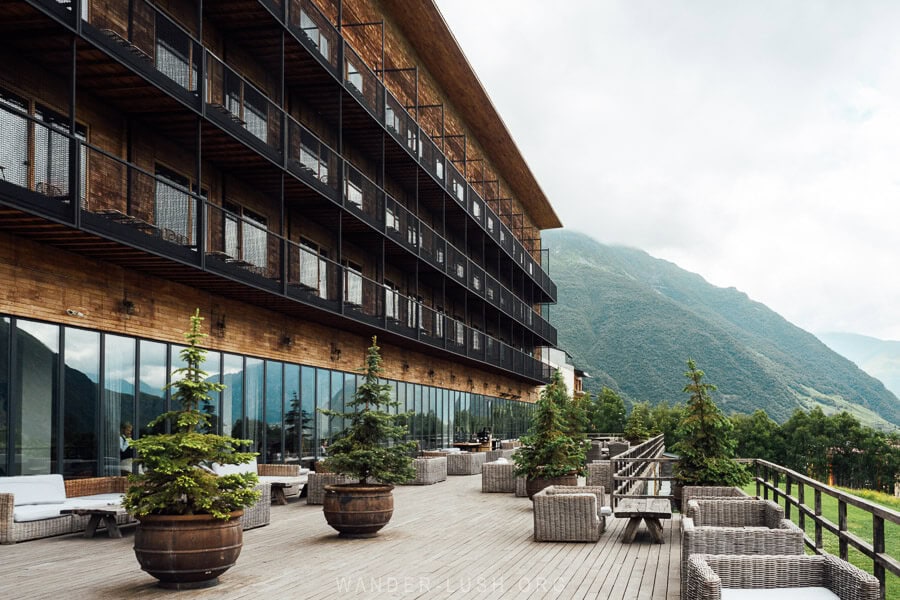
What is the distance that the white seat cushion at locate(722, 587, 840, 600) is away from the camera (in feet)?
20.6

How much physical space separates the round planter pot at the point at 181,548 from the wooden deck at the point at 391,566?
0.16 m

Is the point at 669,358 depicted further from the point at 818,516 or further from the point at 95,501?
the point at 818,516

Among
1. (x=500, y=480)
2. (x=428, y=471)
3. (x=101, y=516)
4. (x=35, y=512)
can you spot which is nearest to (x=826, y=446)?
(x=428, y=471)

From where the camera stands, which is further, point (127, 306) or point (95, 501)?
point (127, 306)

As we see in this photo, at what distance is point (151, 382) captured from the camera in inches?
619

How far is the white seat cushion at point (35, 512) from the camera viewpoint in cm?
1156

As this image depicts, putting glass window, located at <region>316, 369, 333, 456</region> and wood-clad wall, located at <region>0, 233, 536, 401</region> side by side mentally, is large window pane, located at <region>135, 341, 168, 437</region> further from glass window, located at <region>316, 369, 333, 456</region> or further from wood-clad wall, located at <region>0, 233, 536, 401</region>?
glass window, located at <region>316, 369, 333, 456</region>

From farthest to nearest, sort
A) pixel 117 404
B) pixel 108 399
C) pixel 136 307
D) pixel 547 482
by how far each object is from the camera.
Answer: pixel 547 482 < pixel 136 307 < pixel 117 404 < pixel 108 399

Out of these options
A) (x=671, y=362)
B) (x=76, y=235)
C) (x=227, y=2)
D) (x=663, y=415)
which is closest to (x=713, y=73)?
(x=663, y=415)

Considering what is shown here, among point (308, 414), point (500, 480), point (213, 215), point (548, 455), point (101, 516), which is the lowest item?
point (500, 480)

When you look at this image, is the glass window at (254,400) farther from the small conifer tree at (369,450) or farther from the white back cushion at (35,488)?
the small conifer tree at (369,450)

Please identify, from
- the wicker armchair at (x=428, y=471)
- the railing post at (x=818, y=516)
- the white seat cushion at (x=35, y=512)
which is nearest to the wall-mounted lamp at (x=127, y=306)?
the white seat cushion at (x=35, y=512)

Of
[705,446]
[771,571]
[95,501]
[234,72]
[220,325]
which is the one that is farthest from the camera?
[220,325]

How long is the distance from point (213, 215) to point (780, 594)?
13408 millimetres
